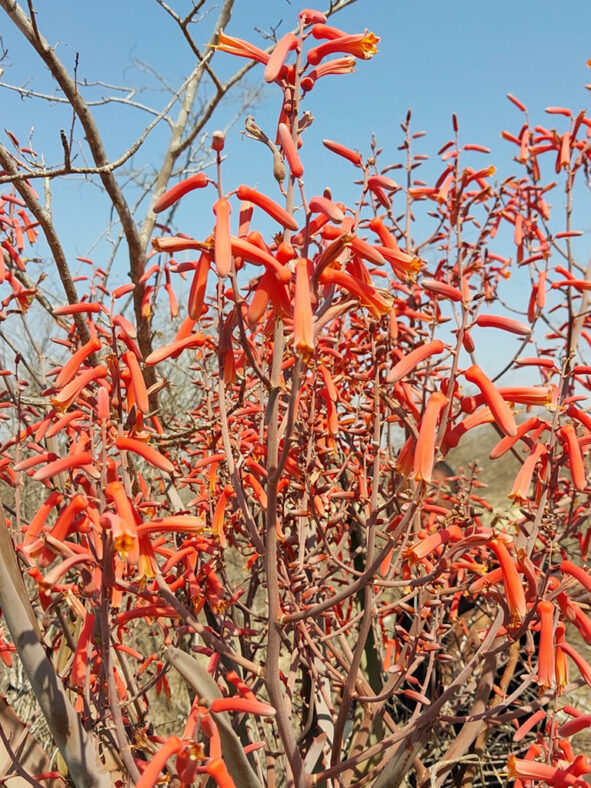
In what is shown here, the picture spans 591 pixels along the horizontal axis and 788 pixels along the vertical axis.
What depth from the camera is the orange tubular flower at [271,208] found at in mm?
1520

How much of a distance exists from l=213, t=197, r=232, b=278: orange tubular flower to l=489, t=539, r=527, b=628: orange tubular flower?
1.04m

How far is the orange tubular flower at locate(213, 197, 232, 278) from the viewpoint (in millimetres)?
1422

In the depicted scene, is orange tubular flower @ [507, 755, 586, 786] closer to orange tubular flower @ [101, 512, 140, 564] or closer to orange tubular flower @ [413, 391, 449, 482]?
orange tubular flower @ [413, 391, 449, 482]

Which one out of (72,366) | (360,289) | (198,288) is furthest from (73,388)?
(360,289)

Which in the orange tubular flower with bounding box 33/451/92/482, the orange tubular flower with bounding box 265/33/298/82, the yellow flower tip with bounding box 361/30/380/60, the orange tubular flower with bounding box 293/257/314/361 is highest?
the yellow flower tip with bounding box 361/30/380/60

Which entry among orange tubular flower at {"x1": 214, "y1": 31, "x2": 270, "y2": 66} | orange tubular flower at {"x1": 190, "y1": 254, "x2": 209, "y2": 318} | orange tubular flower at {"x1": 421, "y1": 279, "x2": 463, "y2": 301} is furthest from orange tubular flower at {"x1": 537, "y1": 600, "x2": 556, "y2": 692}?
orange tubular flower at {"x1": 214, "y1": 31, "x2": 270, "y2": 66}

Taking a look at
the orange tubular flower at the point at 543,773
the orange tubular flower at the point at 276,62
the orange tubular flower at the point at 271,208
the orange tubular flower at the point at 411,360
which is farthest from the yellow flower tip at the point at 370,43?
the orange tubular flower at the point at 543,773

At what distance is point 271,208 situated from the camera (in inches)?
60.1

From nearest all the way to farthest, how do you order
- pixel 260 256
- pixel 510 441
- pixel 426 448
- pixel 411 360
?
pixel 260 256 → pixel 426 448 → pixel 411 360 → pixel 510 441

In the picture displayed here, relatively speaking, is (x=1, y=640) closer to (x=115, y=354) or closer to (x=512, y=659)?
(x=115, y=354)

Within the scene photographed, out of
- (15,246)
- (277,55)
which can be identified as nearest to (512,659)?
(277,55)

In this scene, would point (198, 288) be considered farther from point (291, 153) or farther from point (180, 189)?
point (291, 153)

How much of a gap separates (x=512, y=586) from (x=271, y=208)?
1.19m

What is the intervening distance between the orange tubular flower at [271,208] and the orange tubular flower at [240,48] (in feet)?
1.49
